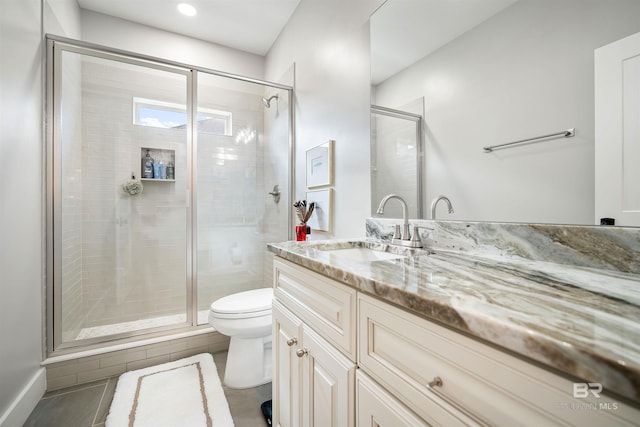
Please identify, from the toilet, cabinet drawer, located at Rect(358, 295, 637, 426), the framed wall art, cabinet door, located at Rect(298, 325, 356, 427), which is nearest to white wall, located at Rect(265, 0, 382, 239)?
the framed wall art

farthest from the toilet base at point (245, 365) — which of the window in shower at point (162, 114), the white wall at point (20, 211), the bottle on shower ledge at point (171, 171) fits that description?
the window in shower at point (162, 114)

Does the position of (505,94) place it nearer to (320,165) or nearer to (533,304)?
(533,304)

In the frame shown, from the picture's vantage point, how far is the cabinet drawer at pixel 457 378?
352 millimetres

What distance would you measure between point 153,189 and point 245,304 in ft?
4.16

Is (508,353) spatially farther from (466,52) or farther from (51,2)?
(51,2)

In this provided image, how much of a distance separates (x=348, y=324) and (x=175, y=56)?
303cm

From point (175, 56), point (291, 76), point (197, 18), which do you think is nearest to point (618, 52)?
point (291, 76)

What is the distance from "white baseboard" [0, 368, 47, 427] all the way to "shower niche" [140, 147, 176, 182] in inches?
55.0

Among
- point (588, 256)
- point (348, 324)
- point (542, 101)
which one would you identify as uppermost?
point (542, 101)

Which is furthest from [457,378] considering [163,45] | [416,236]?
[163,45]

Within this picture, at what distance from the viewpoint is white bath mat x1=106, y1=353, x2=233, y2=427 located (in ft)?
4.53

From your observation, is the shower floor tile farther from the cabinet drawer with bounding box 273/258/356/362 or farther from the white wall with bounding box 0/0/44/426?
the cabinet drawer with bounding box 273/258/356/362

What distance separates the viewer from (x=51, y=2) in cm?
181

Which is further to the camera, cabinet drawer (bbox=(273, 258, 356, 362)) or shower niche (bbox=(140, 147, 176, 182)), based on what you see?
shower niche (bbox=(140, 147, 176, 182))
